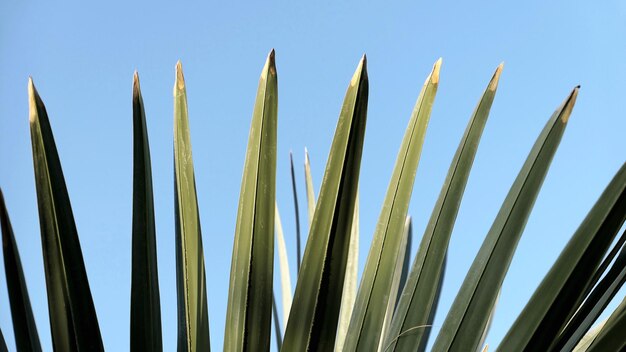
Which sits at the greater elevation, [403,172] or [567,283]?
[403,172]

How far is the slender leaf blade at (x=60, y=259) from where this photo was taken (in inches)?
28.9

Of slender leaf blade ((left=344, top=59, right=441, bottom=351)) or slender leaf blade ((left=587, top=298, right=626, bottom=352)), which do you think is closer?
slender leaf blade ((left=587, top=298, right=626, bottom=352))

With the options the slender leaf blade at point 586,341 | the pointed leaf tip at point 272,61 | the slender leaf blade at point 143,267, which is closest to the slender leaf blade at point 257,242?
the pointed leaf tip at point 272,61

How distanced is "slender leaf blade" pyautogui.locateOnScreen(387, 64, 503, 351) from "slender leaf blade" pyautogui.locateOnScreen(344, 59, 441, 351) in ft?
0.18

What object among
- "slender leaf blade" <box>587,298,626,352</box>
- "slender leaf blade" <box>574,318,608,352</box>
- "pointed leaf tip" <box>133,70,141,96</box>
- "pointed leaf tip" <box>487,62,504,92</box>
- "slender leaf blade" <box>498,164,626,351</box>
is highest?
"pointed leaf tip" <box>487,62,504,92</box>

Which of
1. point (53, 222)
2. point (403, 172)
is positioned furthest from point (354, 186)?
point (53, 222)

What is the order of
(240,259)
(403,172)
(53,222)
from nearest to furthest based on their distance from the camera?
(53,222), (240,259), (403,172)

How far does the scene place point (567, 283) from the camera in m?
0.79

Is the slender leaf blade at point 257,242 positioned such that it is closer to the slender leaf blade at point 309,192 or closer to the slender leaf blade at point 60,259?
the slender leaf blade at point 60,259

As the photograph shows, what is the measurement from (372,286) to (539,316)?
239 mm

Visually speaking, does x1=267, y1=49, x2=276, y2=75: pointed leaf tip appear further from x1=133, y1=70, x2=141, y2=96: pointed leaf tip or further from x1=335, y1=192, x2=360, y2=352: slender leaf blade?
x1=335, y1=192, x2=360, y2=352: slender leaf blade

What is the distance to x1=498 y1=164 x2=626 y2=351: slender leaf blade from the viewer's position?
31.2 inches

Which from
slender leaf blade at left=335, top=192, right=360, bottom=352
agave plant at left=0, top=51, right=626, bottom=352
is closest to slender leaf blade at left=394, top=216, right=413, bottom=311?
slender leaf blade at left=335, top=192, right=360, bottom=352

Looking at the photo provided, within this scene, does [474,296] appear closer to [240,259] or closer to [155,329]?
[240,259]
